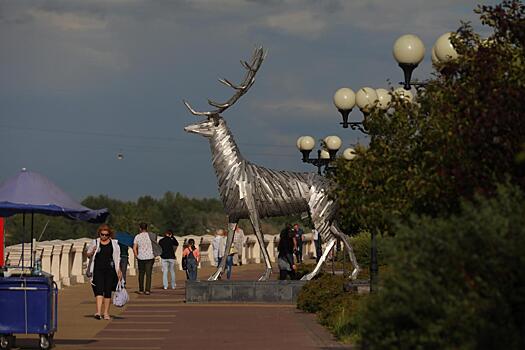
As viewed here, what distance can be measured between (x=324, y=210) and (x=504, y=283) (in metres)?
17.9

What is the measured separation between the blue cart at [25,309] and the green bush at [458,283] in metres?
8.12

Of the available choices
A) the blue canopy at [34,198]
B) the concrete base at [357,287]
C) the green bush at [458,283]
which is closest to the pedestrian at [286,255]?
the concrete base at [357,287]

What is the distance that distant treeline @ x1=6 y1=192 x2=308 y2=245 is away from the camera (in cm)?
9188

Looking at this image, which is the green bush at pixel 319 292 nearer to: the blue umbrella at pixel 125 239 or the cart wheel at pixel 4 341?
the blue umbrella at pixel 125 239

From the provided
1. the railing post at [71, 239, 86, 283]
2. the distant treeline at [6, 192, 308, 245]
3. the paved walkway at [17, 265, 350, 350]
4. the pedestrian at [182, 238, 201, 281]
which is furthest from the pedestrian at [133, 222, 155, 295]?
the distant treeline at [6, 192, 308, 245]

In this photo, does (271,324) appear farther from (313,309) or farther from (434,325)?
(434,325)

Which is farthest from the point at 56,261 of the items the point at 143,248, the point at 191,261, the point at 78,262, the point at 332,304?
the point at 332,304

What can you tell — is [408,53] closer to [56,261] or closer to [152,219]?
[56,261]

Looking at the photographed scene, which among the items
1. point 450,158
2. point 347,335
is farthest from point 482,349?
point 347,335

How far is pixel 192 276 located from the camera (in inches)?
1346

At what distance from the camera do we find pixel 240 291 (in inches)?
1137

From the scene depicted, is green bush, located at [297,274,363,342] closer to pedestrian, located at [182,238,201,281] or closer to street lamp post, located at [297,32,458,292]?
street lamp post, located at [297,32,458,292]

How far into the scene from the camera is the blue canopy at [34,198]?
19.6m

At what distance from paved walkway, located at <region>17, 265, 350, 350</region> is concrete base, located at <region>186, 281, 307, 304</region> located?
20.7 inches
